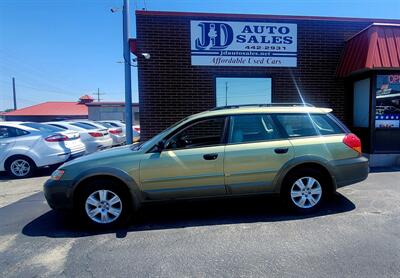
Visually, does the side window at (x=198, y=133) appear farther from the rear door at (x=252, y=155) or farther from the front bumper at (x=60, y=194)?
the front bumper at (x=60, y=194)

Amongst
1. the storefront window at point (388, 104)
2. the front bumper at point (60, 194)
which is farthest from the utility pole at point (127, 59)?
the storefront window at point (388, 104)

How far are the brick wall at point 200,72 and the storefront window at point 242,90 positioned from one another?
0.22 meters

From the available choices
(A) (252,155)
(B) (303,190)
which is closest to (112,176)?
(A) (252,155)

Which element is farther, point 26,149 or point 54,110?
point 54,110

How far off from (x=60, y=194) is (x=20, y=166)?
4899 mm

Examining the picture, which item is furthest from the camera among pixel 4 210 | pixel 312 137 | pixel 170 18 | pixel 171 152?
pixel 170 18

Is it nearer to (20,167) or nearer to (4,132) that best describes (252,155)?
(20,167)

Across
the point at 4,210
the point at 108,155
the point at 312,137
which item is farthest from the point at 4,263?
the point at 312,137

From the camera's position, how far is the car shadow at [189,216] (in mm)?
4051

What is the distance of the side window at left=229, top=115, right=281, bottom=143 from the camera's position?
4.34 metres

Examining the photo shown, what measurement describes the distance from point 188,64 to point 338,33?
4.74 m

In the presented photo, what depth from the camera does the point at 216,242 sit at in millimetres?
3578

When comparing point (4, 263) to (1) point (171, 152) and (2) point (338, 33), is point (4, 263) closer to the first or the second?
(1) point (171, 152)

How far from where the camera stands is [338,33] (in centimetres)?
880
